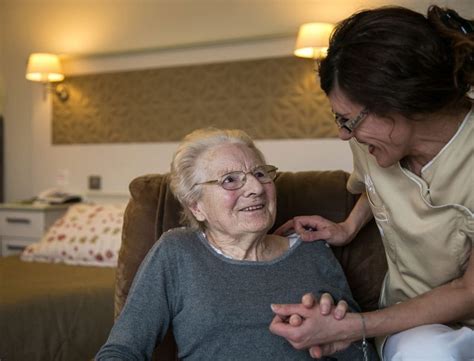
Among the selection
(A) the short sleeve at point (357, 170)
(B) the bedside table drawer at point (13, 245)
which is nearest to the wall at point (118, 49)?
(B) the bedside table drawer at point (13, 245)

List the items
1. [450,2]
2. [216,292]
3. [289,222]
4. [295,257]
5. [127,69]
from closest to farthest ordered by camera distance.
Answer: [216,292] < [295,257] < [289,222] < [450,2] < [127,69]

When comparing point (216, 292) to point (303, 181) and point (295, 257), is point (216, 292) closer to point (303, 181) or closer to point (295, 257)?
point (295, 257)

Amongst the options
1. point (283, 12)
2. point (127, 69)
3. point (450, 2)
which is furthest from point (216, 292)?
point (127, 69)

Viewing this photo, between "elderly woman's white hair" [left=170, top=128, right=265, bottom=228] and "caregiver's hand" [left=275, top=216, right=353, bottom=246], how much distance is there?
0.71 feet

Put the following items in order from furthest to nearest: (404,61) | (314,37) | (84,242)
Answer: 1. (84,242)
2. (314,37)
3. (404,61)

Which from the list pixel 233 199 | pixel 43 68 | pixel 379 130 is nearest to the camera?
pixel 379 130

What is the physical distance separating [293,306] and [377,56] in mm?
568

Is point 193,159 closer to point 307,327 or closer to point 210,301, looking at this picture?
point 210,301

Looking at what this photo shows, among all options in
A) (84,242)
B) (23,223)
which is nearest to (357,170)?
(84,242)

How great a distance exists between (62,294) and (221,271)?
4.30ft

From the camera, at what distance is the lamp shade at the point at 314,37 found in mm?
3240

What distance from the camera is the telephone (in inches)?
161

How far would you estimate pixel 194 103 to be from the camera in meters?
3.90

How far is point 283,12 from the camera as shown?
362 centimetres
